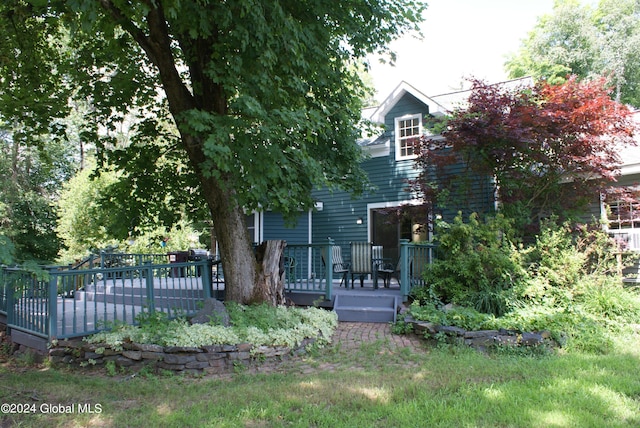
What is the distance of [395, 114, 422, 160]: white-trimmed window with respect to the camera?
1144cm

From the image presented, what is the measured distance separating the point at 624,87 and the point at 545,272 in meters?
22.7

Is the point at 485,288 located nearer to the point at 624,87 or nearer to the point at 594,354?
the point at 594,354

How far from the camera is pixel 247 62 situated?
5770 mm

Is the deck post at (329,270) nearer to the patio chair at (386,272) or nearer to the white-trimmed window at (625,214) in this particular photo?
the patio chair at (386,272)

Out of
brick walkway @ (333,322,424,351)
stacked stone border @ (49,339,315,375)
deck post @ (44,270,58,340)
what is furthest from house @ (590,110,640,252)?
deck post @ (44,270,58,340)

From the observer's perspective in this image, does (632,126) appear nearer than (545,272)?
No

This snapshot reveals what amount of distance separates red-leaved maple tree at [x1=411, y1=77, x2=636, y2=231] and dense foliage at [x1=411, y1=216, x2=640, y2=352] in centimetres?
101

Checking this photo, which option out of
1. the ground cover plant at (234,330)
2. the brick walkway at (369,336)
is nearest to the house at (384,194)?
the brick walkway at (369,336)

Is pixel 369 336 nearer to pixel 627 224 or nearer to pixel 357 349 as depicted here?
pixel 357 349

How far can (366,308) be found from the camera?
7.49 m

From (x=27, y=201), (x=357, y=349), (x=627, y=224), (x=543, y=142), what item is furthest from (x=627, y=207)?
(x=27, y=201)

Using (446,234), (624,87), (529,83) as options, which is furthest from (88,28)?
(624,87)

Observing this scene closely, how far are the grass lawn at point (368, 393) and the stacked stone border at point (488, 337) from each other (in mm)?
253

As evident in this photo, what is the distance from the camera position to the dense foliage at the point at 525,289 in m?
5.76
